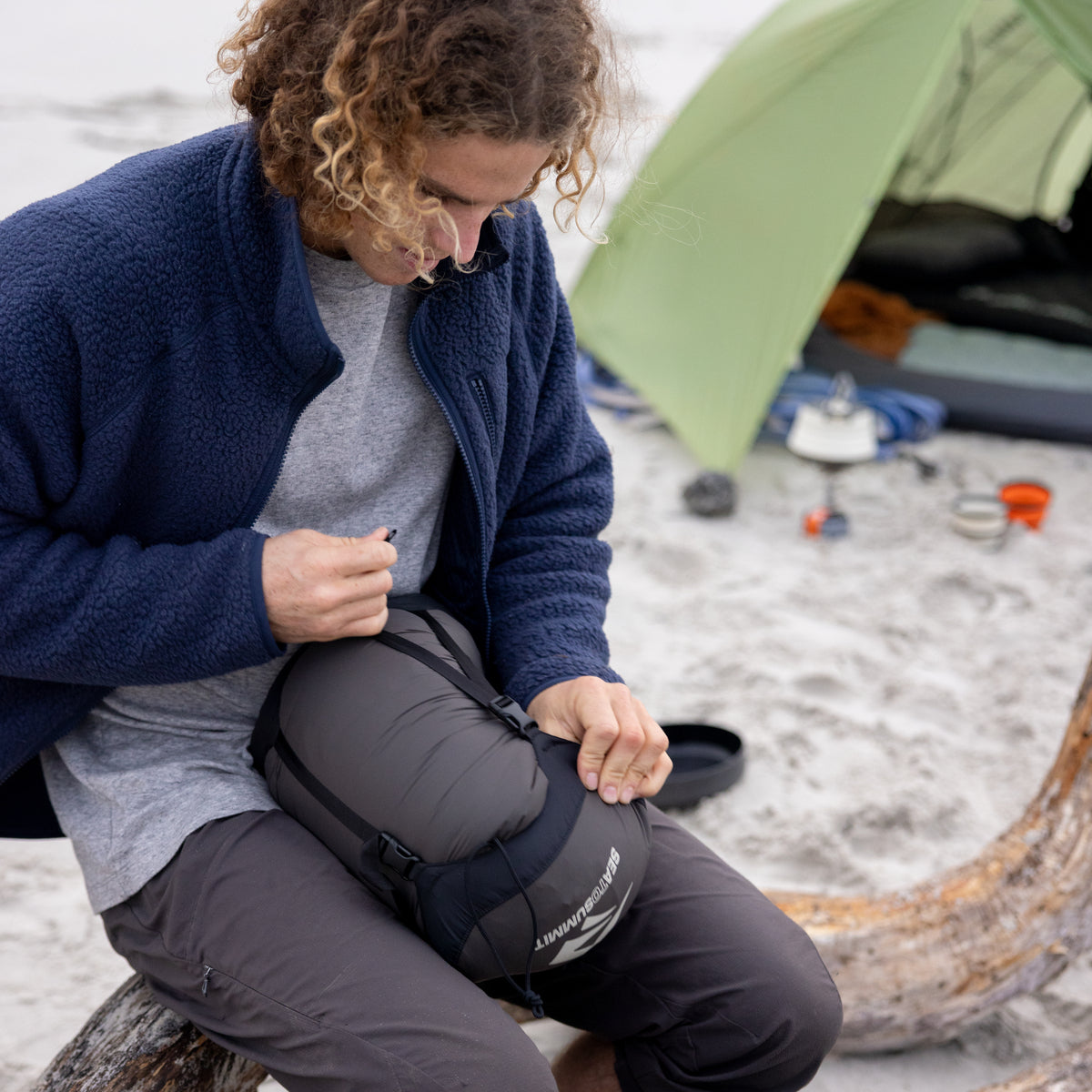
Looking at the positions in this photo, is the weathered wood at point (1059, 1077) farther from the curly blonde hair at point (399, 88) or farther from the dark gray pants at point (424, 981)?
the curly blonde hair at point (399, 88)

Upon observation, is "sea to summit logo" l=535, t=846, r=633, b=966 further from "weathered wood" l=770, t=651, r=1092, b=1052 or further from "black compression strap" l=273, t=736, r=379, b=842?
"weathered wood" l=770, t=651, r=1092, b=1052

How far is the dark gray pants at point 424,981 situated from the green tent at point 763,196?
2116 mm

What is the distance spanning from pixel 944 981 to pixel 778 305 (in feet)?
7.64

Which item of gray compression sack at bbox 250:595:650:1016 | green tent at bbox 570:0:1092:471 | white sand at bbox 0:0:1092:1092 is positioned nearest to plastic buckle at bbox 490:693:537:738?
gray compression sack at bbox 250:595:650:1016

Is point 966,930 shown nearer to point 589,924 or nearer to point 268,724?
point 589,924

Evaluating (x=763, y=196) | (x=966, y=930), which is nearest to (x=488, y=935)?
(x=966, y=930)

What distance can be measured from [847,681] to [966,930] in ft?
3.52

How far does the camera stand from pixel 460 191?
1.01 metres

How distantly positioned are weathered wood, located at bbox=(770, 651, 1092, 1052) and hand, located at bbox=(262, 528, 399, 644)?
0.82 metres

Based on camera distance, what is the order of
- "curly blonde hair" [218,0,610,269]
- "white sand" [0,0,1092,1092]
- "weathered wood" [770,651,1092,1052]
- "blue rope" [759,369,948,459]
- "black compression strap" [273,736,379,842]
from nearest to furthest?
"curly blonde hair" [218,0,610,269] → "black compression strap" [273,736,379,842] → "weathered wood" [770,651,1092,1052] → "white sand" [0,0,1092,1092] → "blue rope" [759,369,948,459]

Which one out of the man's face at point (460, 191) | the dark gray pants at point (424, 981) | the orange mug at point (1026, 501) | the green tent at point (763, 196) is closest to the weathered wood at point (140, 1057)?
the dark gray pants at point (424, 981)

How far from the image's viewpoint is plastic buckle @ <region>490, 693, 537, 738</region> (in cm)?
111

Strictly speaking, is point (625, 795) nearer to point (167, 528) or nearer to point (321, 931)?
point (321, 931)

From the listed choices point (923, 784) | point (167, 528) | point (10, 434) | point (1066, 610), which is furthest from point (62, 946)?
point (1066, 610)
